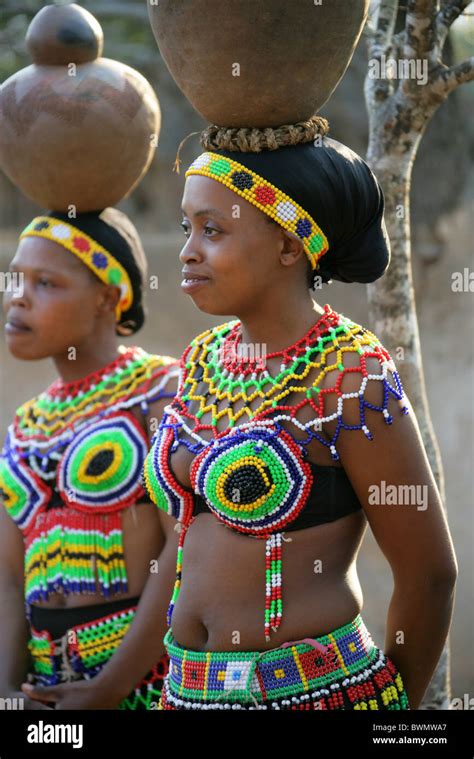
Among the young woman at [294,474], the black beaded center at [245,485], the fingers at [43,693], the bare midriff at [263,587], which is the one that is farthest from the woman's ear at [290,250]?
the fingers at [43,693]

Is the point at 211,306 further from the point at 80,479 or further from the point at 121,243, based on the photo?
the point at 121,243

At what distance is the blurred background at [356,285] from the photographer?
9734 millimetres

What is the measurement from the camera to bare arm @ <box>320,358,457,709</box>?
7.82ft

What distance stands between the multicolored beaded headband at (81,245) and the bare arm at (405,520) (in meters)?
1.43

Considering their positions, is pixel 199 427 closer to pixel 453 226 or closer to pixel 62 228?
pixel 62 228

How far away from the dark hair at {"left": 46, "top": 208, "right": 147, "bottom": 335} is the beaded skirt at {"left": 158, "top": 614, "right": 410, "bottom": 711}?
1592 mm

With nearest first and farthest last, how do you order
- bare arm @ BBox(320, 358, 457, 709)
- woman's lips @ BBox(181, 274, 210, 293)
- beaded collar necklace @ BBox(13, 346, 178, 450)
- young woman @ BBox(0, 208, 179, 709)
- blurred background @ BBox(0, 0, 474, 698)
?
bare arm @ BBox(320, 358, 457, 709)
woman's lips @ BBox(181, 274, 210, 293)
young woman @ BBox(0, 208, 179, 709)
beaded collar necklace @ BBox(13, 346, 178, 450)
blurred background @ BBox(0, 0, 474, 698)

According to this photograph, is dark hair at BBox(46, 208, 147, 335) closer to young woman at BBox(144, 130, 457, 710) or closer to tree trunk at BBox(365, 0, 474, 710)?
tree trunk at BBox(365, 0, 474, 710)

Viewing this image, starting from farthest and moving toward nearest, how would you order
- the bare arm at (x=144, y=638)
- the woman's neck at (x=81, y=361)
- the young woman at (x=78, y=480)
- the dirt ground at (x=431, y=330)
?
1. the dirt ground at (x=431, y=330)
2. the woman's neck at (x=81, y=361)
3. the young woman at (x=78, y=480)
4. the bare arm at (x=144, y=638)

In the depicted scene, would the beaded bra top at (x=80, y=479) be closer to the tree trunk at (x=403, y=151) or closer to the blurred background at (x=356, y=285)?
the tree trunk at (x=403, y=151)

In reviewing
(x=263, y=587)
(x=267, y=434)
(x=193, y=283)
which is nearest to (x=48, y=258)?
(x=193, y=283)

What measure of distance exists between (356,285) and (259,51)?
27.0ft

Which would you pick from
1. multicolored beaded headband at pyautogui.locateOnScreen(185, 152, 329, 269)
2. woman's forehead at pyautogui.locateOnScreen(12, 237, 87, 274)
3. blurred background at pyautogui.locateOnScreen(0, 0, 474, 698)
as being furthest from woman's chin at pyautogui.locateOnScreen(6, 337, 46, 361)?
blurred background at pyautogui.locateOnScreen(0, 0, 474, 698)

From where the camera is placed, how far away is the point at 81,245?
3.56 meters
